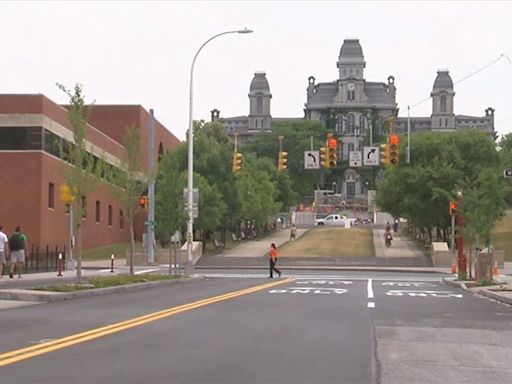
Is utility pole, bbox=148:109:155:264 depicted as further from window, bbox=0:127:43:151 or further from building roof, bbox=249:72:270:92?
building roof, bbox=249:72:270:92

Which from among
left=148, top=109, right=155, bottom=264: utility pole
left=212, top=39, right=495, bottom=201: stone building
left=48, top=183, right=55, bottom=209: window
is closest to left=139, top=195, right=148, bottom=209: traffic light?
left=148, top=109, right=155, bottom=264: utility pole

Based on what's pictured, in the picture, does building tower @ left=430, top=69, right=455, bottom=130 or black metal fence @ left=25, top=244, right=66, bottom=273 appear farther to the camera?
building tower @ left=430, top=69, right=455, bottom=130

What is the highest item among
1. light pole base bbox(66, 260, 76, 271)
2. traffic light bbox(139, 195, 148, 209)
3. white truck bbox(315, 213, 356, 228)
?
white truck bbox(315, 213, 356, 228)

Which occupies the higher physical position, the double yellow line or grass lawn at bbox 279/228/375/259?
grass lawn at bbox 279/228/375/259

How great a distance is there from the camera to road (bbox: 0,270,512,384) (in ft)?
Answer: 35.3

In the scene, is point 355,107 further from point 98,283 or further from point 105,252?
point 98,283

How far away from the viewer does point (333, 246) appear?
72812 mm

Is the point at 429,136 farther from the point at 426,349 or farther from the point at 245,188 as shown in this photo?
the point at 426,349

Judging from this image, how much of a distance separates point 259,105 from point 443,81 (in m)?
32.4

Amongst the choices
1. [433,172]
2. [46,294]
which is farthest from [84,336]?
[433,172]

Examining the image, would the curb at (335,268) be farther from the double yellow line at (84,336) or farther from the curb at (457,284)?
the double yellow line at (84,336)

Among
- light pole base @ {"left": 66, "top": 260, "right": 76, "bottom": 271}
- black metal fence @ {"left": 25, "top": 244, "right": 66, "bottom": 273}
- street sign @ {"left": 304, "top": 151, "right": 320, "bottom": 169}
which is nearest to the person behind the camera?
black metal fence @ {"left": 25, "top": 244, "right": 66, "bottom": 273}

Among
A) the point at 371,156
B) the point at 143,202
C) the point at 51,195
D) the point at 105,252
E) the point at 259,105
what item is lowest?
the point at 105,252

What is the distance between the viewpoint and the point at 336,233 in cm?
8956
